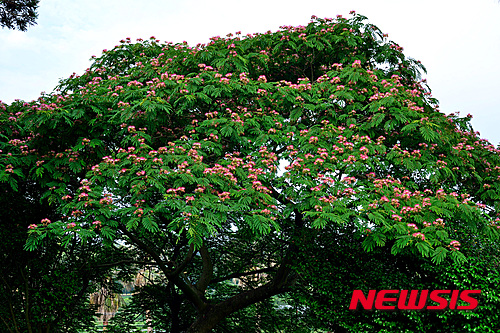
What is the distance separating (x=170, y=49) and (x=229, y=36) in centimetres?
165

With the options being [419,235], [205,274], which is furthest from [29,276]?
[419,235]

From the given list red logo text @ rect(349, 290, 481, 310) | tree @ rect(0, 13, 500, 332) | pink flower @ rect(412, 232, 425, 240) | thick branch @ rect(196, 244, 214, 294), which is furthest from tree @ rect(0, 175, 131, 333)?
pink flower @ rect(412, 232, 425, 240)

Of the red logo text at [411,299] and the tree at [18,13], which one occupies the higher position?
the tree at [18,13]

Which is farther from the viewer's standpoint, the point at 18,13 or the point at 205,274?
the point at 18,13

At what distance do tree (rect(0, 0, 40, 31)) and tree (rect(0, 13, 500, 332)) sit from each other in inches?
201

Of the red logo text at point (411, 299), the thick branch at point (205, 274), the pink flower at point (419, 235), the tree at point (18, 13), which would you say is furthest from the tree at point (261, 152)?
the tree at point (18, 13)

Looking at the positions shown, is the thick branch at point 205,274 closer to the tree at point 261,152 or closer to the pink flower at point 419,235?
the tree at point 261,152

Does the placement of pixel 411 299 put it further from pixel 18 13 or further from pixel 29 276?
pixel 18 13

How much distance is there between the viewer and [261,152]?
8.74 m

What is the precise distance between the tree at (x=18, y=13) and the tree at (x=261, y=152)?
5096 millimetres

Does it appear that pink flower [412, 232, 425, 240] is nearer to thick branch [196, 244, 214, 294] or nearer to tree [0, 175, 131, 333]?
thick branch [196, 244, 214, 294]

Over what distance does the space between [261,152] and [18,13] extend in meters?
11.4

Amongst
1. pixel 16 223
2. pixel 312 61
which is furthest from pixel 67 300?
pixel 312 61

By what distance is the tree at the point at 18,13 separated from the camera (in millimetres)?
14914
